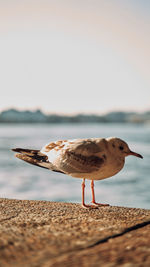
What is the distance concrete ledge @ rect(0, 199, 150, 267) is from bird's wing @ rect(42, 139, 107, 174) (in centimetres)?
34

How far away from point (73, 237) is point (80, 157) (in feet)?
3.19

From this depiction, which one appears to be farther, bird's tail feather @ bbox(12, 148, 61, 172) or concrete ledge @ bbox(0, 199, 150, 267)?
bird's tail feather @ bbox(12, 148, 61, 172)

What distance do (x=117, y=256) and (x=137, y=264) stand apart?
0.12 metres

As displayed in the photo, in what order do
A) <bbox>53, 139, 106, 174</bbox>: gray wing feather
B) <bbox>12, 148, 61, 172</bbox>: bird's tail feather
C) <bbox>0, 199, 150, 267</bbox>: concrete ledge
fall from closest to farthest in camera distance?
<bbox>0, 199, 150, 267</bbox>: concrete ledge
<bbox>53, 139, 106, 174</bbox>: gray wing feather
<bbox>12, 148, 61, 172</bbox>: bird's tail feather

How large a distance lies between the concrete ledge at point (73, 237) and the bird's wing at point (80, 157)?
1.10 feet

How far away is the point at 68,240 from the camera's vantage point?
172 cm

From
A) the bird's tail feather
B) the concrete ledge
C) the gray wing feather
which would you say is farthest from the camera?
the bird's tail feather

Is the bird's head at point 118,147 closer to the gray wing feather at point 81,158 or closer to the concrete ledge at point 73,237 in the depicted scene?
the gray wing feather at point 81,158

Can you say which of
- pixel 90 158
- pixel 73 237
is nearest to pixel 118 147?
pixel 90 158

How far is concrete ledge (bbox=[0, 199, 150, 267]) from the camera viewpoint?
147cm

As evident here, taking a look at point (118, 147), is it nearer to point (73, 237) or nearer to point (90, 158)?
point (90, 158)

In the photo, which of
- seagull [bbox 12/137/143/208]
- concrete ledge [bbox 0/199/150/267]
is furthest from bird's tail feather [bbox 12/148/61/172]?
concrete ledge [bbox 0/199/150/267]

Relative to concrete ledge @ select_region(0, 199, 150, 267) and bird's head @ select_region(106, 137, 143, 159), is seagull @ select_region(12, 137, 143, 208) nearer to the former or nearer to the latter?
bird's head @ select_region(106, 137, 143, 159)

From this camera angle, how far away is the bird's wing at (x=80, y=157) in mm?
2607
